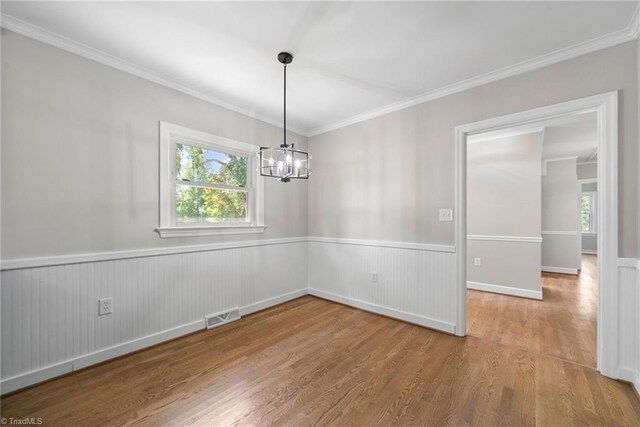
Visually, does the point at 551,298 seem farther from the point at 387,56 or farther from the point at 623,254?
the point at 387,56

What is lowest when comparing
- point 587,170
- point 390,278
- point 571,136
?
point 390,278

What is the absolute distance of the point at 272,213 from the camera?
12.2 ft

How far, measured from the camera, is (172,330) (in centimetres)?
267

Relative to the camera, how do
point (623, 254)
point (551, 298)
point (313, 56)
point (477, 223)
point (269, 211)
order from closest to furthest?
1. point (623, 254)
2. point (313, 56)
3. point (269, 211)
4. point (551, 298)
5. point (477, 223)

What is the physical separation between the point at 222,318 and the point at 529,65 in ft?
13.1

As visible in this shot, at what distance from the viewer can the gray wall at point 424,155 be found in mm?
1990

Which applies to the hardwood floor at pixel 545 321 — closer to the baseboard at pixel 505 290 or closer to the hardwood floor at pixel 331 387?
the baseboard at pixel 505 290

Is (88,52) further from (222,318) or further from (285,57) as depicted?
(222,318)

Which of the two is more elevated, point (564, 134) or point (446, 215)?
point (564, 134)

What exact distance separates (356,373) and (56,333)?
2358mm

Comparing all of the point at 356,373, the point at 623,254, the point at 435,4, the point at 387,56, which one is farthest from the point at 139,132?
the point at 623,254

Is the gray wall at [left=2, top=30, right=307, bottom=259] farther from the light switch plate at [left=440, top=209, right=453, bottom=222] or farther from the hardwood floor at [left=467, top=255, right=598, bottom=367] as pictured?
the hardwood floor at [left=467, top=255, right=598, bottom=367]

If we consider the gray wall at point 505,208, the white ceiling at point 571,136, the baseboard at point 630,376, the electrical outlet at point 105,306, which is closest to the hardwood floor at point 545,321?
the baseboard at point 630,376

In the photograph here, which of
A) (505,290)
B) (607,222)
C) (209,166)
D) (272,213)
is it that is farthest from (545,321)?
(209,166)
